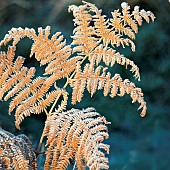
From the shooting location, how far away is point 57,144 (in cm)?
107

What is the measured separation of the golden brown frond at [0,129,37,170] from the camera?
1.05m

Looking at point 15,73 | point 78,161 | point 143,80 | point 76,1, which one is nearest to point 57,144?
point 78,161

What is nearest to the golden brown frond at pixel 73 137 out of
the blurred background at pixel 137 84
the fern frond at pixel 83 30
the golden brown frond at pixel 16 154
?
the golden brown frond at pixel 16 154

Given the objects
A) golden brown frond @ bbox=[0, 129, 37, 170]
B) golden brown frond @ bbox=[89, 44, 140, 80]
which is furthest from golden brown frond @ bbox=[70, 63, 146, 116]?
golden brown frond @ bbox=[0, 129, 37, 170]

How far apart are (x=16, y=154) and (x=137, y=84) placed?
2063 millimetres

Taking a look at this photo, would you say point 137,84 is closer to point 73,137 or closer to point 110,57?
point 110,57

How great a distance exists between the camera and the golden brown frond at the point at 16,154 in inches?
41.4

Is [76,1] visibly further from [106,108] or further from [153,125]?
[153,125]

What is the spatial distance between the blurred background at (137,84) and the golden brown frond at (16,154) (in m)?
1.71

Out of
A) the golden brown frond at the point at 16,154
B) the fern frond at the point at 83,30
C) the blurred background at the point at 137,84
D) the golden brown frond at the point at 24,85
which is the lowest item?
the golden brown frond at the point at 16,154

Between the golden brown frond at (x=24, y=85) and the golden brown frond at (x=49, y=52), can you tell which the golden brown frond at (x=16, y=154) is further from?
the golden brown frond at (x=49, y=52)

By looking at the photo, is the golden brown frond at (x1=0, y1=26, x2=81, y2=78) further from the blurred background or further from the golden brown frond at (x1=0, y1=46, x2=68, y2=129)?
the blurred background

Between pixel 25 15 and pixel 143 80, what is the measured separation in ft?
2.88

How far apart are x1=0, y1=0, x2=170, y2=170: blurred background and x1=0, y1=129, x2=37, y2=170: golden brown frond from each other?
171 cm
